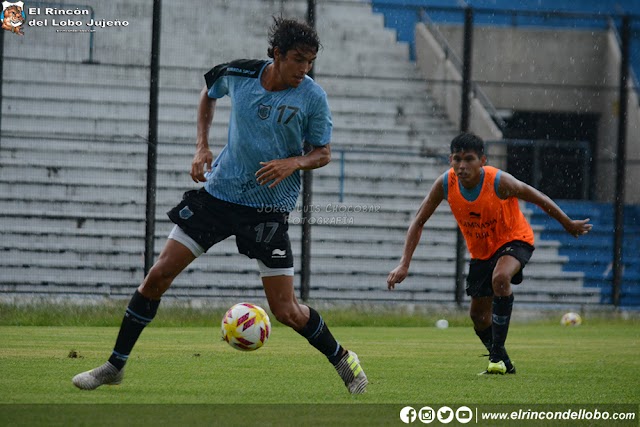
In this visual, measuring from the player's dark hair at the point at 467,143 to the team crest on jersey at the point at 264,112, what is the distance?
6.93 ft

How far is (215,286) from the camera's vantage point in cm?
1399

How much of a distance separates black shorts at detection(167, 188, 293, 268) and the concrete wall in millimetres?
12081

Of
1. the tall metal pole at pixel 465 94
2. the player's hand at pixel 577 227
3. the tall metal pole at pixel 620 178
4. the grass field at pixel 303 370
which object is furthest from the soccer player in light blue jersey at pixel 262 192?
the tall metal pole at pixel 620 178

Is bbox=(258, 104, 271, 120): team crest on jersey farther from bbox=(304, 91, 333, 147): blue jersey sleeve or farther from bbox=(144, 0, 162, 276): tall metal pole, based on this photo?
bbox=(144, 0, 162, 276): tall metal pole

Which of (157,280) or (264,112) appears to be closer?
(157,280)

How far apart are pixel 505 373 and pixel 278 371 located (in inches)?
59.8

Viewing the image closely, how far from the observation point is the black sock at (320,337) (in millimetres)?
6535

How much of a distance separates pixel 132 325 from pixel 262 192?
39.1 inches

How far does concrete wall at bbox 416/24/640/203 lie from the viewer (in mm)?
18734

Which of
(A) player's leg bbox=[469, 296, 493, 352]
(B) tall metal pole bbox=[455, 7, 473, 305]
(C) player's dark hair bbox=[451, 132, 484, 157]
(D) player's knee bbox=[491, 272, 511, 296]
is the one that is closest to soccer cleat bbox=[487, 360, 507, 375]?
(D) player's knee bbox=[491, 272, 511, 296]

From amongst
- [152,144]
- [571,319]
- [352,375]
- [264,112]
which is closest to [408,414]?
[352,375]

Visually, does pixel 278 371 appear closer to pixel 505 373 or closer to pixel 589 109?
pixel 505 373

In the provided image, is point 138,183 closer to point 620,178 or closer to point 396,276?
point 620,178

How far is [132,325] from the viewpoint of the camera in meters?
6.31
